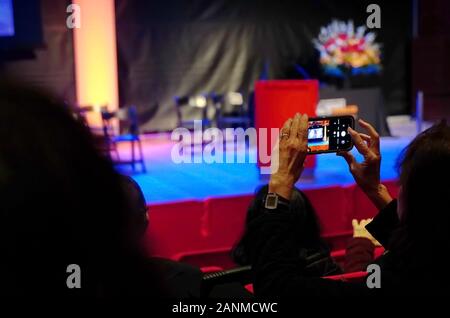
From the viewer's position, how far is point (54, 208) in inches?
21.9

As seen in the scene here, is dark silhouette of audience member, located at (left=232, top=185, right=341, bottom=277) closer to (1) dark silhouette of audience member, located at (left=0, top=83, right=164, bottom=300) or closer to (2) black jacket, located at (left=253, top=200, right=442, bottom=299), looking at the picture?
(2) black jacket, located at (left=253, top=200, right=442, bottom=299)

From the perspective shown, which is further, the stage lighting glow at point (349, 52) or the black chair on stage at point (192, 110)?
the black chair on stage at point (192, 110)

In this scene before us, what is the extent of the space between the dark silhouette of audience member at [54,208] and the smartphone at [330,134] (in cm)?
102

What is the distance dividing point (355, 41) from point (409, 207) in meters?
6.78

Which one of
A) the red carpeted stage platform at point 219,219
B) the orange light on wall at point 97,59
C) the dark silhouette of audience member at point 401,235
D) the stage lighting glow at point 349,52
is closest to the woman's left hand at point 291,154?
the dark silhouette of audience member at point 401,235

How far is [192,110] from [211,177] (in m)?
3.43

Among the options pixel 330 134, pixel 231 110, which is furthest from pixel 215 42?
pixel 330 134

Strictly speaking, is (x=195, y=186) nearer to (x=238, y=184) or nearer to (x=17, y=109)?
(x=238, y=184)

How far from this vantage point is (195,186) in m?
5.02

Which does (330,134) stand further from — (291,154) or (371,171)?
(291,154)

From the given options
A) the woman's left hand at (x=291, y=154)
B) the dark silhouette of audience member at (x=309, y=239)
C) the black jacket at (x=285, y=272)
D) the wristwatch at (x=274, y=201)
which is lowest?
the dark silhouette of audience member at (x=309, y=239)

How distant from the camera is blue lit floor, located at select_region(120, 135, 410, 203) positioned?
4727mm

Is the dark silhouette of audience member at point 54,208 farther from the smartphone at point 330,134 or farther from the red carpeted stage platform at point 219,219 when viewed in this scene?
the red carpeted stage platform at point 219,219

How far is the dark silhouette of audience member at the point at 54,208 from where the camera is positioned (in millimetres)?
543
